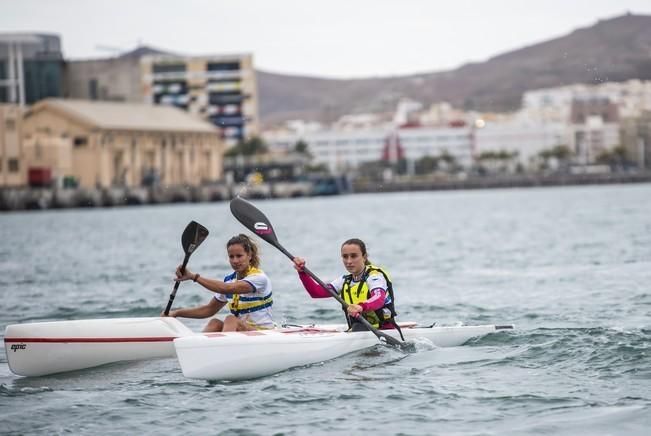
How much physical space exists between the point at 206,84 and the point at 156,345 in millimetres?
174701

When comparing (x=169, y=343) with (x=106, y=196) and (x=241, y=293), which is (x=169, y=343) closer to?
(x=241, y=293)

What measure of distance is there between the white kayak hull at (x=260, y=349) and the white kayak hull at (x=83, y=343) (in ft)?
4.06

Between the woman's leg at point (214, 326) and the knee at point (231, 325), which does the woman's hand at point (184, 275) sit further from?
the woman's leg at point (214, 326)

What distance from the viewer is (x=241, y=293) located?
15.4m

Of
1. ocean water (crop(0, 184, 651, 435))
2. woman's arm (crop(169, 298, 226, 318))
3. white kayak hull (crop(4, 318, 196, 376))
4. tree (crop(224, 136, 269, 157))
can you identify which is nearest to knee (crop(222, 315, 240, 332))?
woman's arm (crop(169, 298, 226, 318))

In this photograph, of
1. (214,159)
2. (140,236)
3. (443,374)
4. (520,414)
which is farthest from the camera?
(214,159)

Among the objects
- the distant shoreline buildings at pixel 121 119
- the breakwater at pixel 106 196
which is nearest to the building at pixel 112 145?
the distant shoreline buildings at pixel 121 119

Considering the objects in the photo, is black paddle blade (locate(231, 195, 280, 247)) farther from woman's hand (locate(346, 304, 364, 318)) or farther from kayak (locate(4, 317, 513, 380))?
woman's hand (locate(346, 304, 364, 318))

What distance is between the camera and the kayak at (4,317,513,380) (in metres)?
15.0

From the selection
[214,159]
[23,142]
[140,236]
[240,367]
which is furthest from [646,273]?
[214,159]

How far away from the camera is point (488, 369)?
15.7 m

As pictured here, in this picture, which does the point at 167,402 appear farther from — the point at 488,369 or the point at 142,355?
the point at 488,369

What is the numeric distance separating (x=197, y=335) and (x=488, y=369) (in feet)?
11.5

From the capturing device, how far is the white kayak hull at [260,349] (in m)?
14.7
